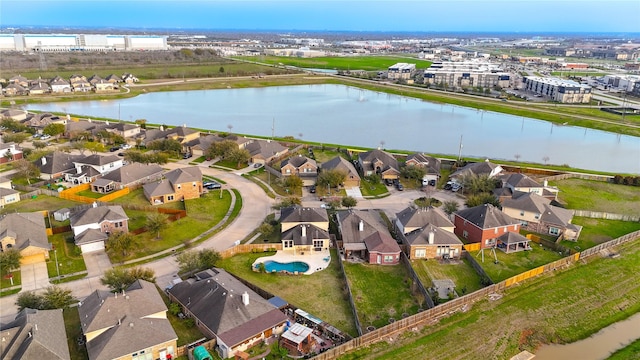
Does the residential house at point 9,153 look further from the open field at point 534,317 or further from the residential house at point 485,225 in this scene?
the residential house at point 485,225

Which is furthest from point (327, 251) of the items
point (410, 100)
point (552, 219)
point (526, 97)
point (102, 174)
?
point (526, 97)

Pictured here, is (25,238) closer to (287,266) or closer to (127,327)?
(127,327)

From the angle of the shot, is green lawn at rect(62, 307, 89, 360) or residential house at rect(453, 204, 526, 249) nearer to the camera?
green lawn at rect(62, 307, 89, 360)

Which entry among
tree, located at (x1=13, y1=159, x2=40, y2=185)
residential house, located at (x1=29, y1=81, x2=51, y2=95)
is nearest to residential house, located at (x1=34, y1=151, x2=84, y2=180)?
tree, located at (x1=13, y1=159, x2=40, y2=185)

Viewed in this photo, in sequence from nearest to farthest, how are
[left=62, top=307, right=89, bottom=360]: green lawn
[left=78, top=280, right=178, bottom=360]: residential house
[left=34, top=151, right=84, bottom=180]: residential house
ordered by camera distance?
[left=78, top=280, right=178, bottom=360]: residential house
[left=62, top=307, right=89, bottom=360]: green lawn
[left=34, top=151, right=84, bottom=180]: residential house

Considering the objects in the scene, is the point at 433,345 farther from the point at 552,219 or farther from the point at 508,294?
the point at 552,219

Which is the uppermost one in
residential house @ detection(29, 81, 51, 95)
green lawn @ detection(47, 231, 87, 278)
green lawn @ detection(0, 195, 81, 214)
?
residential house @ detection(29, 81, 51, 95)

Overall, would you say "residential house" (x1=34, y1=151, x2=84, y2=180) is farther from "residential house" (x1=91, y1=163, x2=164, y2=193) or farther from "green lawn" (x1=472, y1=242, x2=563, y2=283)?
"green lawn" (x1=472, y1=242, x2=563, y2=283)

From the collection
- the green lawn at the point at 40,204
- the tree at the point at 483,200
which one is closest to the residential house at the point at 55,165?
the green lawn at the point at 40,204
